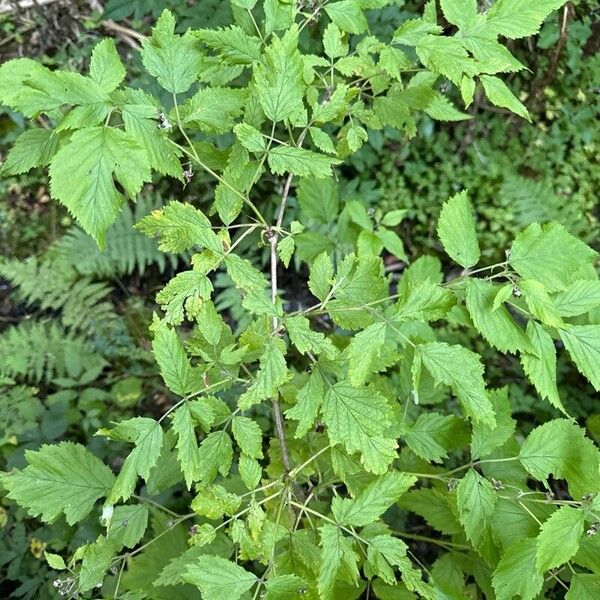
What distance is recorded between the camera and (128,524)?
1.55 m

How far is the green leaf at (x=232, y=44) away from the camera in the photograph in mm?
1219

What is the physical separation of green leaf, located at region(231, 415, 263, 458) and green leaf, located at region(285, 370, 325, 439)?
11 cm

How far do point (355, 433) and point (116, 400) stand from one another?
6.91 ft

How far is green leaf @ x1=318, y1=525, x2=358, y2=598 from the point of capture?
117 centimetres

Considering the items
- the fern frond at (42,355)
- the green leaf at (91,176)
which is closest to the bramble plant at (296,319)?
the green leaf at (91,176)

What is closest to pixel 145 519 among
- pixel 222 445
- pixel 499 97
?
pixel 222 445

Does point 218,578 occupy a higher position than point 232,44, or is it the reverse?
point 232,44

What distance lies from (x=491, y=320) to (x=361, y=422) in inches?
14.1

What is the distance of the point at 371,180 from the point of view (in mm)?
3369

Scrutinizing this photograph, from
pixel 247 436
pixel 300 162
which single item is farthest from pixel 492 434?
pixel 300 162

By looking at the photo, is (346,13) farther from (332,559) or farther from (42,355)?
(42,355)

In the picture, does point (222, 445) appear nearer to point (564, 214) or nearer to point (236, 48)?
point (236, 48)

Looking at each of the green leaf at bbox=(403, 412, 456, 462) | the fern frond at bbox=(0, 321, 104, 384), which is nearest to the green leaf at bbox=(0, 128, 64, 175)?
the green leaf at bbox=(403, 412, 456, 462)

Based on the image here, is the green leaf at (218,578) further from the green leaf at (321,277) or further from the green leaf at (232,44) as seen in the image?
the green leaf at (232,44)
